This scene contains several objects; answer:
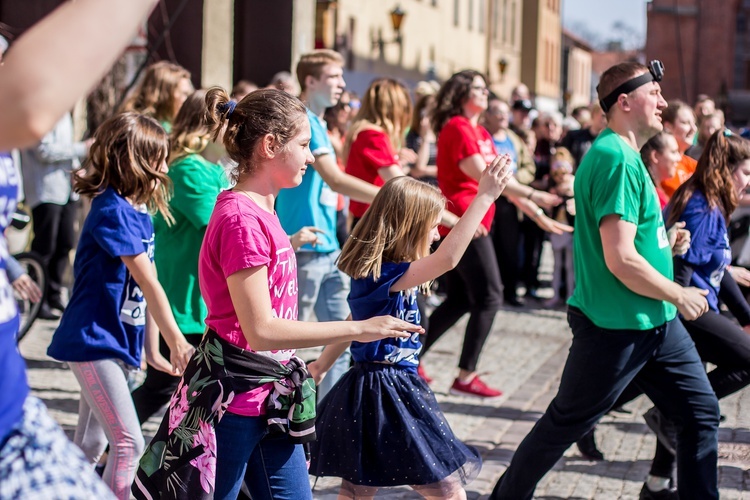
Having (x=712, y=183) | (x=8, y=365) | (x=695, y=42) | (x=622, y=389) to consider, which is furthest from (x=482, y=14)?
(x=8, y=365)

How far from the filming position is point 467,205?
271 inches

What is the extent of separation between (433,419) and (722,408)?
11.6ft

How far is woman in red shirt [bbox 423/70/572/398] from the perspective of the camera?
6.84 metres

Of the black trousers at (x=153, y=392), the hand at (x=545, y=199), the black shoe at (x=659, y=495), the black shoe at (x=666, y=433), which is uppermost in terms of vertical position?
the hand at (x=545, y=199)

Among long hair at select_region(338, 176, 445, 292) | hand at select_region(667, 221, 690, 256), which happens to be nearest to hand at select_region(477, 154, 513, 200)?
long hair at select_region(338, 176, 445, 292)

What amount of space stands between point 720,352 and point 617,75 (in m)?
1.37

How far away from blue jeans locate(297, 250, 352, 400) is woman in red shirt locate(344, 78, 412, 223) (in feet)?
3.15

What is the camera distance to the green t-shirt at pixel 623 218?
13.6 feet

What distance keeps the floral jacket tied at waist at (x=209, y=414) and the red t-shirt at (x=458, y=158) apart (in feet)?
11.9

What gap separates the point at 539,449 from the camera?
172 inches

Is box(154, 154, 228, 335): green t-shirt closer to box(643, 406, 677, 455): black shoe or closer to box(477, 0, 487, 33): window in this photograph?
box(643, 406, 677, 455): black shoe

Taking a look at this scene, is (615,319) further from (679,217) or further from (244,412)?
(244,412)

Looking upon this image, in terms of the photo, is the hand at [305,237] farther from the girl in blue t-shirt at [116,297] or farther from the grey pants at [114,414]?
the grey pants at [114,414]

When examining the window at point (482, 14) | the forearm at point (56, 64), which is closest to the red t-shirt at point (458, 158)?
the forearm at point (56, 64)
